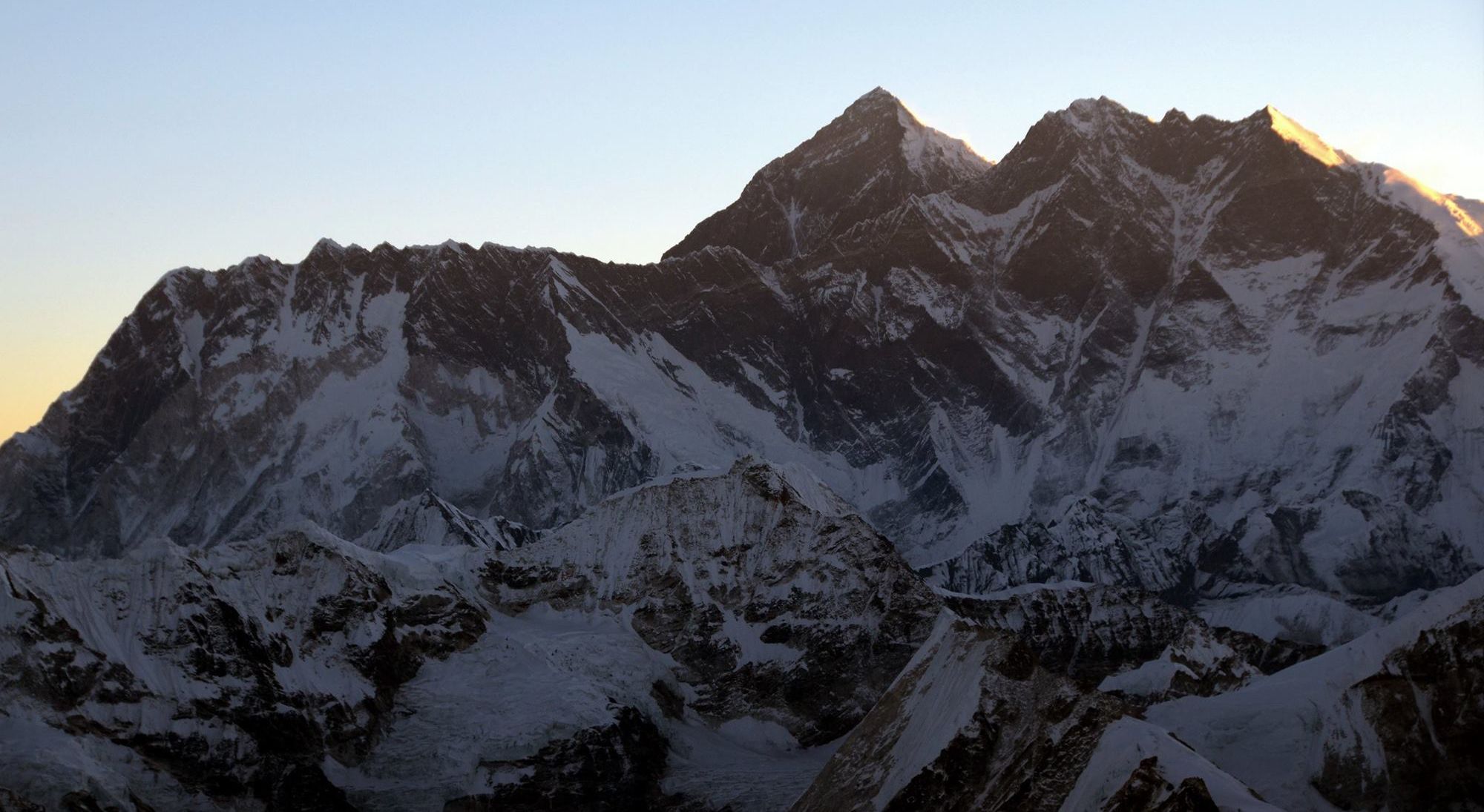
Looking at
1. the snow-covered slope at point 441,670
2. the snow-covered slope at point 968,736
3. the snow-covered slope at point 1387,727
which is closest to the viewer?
the snow-covered slope at point 968,736

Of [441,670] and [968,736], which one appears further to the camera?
[441,670]

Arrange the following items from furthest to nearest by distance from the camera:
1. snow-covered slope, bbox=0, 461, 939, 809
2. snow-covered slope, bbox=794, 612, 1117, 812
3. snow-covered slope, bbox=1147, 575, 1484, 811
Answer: snow-covered slope, bbox=0, 461, 939, 809
snow-covered slope, bbox=1147, 575, 1484, 811
snow-covered slope, bbox=794, 612, 1117, 812

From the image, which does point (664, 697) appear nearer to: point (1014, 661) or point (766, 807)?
point (766, 807)

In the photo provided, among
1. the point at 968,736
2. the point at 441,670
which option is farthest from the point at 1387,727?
the point at 441,670

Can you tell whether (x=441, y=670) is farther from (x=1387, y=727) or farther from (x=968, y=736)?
(x=1387, y=727)

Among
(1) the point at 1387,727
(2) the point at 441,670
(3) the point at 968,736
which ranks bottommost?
(1) the point at 1387,727

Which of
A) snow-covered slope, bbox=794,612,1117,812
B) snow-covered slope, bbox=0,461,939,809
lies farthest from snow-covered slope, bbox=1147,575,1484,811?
snow-covered slope, bbox=0,461,939,809

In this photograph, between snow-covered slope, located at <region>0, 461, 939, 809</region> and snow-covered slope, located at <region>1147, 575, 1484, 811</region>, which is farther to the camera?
snow-covered slope, located at <region>0, 461, 939, 809</region>

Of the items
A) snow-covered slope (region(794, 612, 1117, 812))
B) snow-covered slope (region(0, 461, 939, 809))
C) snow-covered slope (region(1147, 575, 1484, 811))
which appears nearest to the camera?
snow-covered slope (region(794, 612, 1117, 812))

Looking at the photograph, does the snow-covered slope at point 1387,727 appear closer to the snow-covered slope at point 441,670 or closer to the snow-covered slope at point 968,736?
the snow-covered slope at point 968,736

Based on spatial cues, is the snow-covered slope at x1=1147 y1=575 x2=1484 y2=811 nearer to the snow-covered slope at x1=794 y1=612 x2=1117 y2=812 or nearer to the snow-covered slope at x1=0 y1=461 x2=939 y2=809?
the snow-covered slope at x1=794 y1=612 x2=1117 y2=812

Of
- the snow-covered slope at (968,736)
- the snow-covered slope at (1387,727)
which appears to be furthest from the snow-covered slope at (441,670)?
the snow-covered slope at (1387,727)
